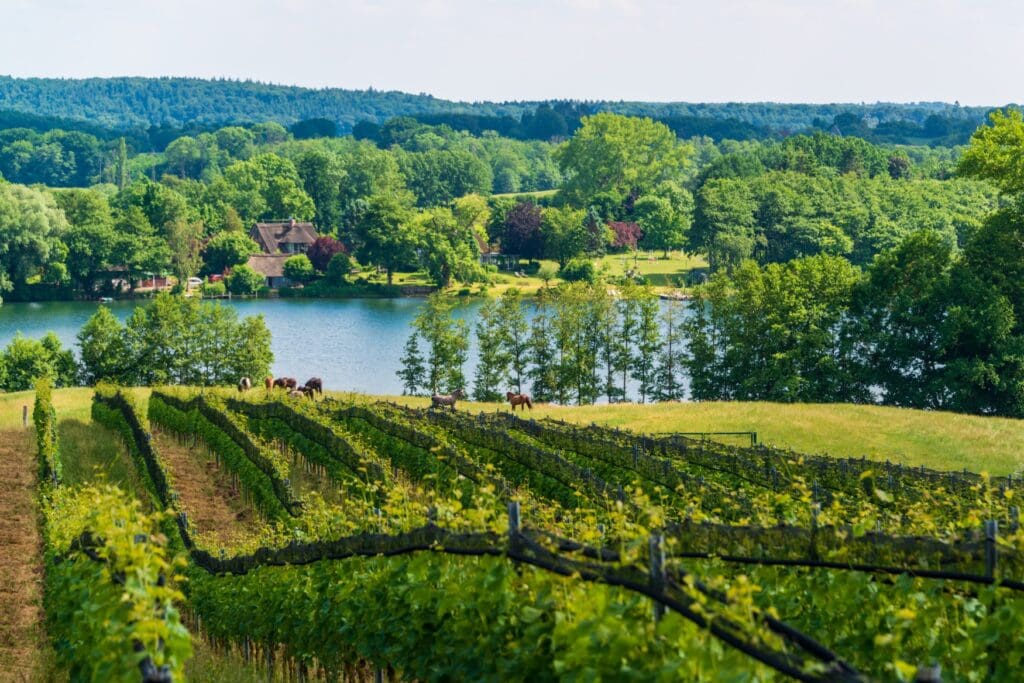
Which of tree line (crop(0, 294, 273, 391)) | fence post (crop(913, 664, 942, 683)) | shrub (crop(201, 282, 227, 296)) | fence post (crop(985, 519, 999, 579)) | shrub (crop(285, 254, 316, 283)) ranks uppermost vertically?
fence post (crop(913, 664, 942, 683))

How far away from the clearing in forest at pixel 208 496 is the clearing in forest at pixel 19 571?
3138mm

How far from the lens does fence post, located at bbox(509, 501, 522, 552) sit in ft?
35.4

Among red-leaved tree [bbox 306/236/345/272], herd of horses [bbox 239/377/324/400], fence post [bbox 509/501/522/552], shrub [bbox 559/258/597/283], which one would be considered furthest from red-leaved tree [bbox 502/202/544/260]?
fence post [bbox 509/501/522/552]

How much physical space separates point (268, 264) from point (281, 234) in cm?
1692

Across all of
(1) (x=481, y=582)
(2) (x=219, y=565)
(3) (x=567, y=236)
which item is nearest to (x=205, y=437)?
(2) (x=219, y=565)

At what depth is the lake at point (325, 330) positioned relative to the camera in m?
76.9

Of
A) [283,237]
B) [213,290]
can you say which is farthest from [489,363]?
[283,237]

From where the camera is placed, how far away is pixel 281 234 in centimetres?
13738

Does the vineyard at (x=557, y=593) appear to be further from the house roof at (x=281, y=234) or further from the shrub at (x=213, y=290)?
the house roof at (x=281, y=234)

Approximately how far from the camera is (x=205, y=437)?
1470 inches

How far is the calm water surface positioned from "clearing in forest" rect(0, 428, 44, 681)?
123 feet

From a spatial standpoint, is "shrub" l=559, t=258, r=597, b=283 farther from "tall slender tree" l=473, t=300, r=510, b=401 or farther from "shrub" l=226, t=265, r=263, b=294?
"tall slender tree" l=473, t=300, r=510, b=401

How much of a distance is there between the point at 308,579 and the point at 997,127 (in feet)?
160

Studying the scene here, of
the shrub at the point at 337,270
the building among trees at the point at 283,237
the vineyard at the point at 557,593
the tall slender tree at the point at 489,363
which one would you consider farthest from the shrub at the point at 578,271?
the vineyard at the point at 557,593
